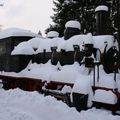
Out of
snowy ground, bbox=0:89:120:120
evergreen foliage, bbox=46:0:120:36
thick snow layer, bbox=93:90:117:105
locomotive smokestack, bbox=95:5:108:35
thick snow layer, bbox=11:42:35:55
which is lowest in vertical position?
snowy ground, bbox=0:89:120:120

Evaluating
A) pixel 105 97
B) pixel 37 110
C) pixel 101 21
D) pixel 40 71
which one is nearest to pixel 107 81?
pixel 105 97

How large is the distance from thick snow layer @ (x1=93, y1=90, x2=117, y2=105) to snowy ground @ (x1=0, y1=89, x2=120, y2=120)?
371 millimetres

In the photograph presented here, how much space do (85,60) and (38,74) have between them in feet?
11.1

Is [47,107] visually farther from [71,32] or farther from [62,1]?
[62,1]

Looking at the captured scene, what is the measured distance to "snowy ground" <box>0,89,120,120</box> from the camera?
7656mm

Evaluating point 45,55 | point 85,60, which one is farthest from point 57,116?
point 45,55

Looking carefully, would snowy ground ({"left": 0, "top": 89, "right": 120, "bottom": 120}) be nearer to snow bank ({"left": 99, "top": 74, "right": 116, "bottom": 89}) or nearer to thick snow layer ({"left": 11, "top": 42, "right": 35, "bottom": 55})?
snow bank ({"left": 99, "top": 74, "right": 116, "bottom": 89})

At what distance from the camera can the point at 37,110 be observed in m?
8.44

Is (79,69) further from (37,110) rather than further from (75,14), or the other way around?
(75,14)

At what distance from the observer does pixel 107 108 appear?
410 inches

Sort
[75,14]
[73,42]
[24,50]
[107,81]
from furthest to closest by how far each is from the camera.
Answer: [75,14] → [24,50] → [73,42] → [107,81]

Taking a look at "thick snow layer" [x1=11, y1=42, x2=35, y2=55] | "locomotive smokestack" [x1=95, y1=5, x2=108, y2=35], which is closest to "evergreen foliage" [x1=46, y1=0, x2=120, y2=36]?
"thick snow layer" [x1=11, y1=42, x2=35, y2=55]

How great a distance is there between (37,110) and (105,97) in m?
2.40

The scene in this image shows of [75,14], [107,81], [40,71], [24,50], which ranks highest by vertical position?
[75,14]
